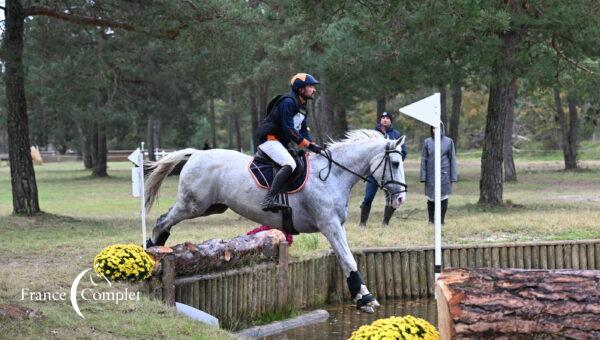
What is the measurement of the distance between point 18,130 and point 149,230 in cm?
362

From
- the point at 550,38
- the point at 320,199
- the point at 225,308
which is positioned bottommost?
the point at 225,308

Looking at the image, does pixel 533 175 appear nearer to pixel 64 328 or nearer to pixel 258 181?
pixel 258 181

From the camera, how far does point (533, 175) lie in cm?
3359

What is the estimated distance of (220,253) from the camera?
9102 mm

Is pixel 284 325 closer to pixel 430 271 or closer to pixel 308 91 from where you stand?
pixel 308 91

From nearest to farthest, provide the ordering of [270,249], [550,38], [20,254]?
[270,249] < [20,254] < [550,38]

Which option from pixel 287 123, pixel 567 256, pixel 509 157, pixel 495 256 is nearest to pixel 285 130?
pixel 287 123

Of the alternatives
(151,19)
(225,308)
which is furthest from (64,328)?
(151,19)

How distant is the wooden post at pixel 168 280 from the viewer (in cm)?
829

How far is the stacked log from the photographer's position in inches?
338

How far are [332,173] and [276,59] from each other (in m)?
19.3

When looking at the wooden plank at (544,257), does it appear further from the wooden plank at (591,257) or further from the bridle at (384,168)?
the bridle at (384,168)

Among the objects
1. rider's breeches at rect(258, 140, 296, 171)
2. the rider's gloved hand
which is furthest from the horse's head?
rider's breeches at rect(258, 140, 296, 171)

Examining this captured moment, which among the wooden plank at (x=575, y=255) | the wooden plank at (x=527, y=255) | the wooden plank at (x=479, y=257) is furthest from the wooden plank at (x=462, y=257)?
the wooden plank at (x=575, y=255)
